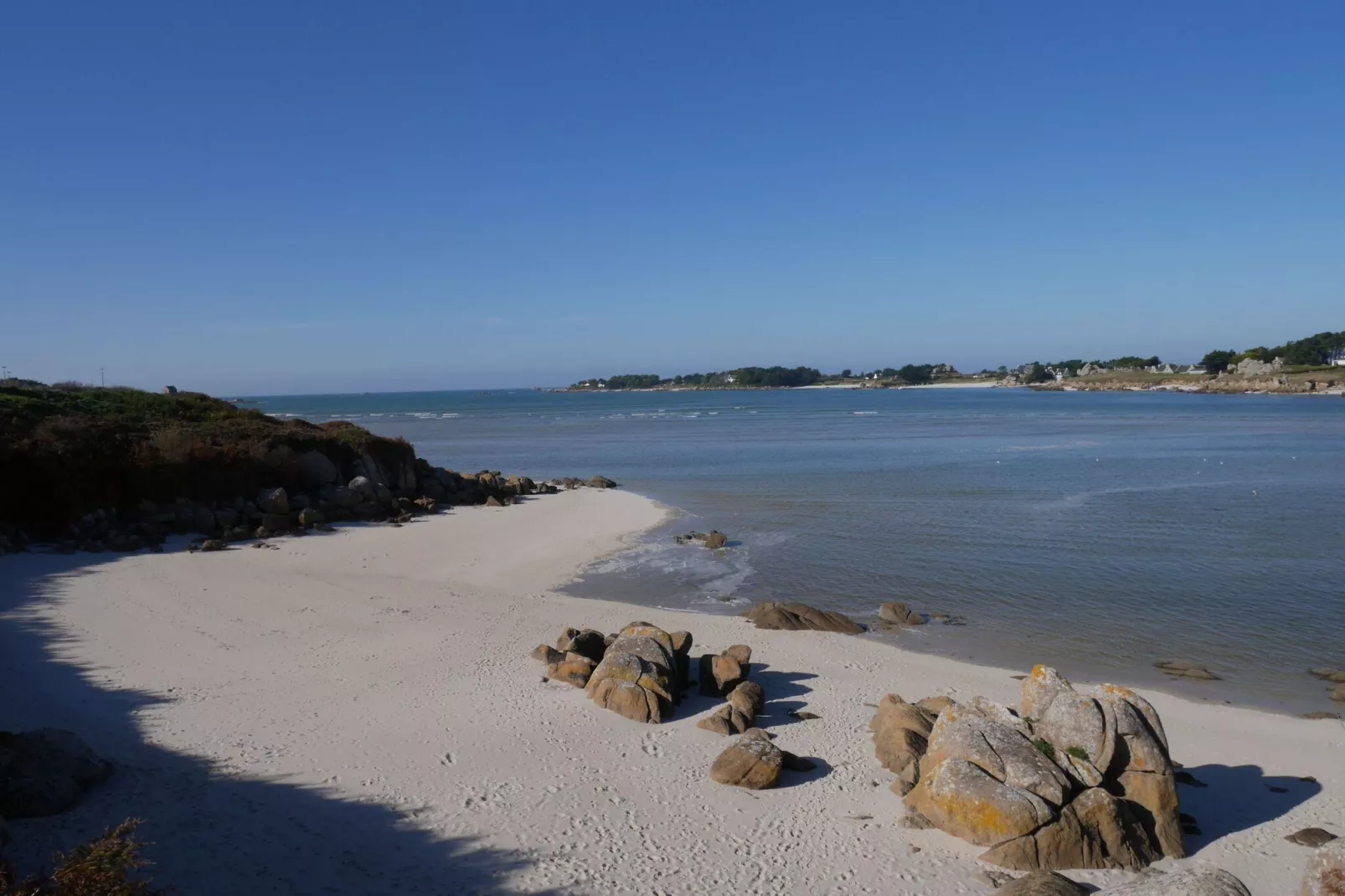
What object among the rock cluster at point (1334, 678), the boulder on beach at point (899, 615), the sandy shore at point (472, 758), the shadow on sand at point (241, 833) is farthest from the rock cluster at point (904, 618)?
the shadow on sand at point (241, 833)

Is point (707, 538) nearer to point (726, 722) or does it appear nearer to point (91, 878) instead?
point (726, 722)

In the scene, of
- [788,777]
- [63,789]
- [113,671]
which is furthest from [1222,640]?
[113,671]

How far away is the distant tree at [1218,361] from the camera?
162950mm

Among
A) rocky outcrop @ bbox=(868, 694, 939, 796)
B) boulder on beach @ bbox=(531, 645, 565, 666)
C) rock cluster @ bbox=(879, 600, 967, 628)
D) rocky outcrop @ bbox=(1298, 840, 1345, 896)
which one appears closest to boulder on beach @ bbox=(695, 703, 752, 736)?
rocky outcrop @ bbox=(868, 694, 939, 796)

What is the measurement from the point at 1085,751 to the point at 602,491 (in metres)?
26.2

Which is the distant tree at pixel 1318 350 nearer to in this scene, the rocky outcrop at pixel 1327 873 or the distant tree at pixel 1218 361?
the distant tree at pixel 1218 361

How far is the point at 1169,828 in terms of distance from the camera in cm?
809

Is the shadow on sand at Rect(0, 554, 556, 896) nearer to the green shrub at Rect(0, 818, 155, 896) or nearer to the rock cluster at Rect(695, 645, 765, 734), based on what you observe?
the green shrub at Rect(0, 818, 155, 896)

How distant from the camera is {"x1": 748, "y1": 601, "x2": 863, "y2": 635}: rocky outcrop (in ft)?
49.6

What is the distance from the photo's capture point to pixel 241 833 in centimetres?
791

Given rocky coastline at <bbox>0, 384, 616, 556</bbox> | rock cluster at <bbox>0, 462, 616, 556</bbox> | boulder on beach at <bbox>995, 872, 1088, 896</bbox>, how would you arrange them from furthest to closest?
rocky coastline at <bbox>0, 384, 616, 556</bbox> < rock cluster at <bbox>0, 462, 616, 556</bbox> < boulder on beach at <bbox>995, 872, 1088, 896</bbox>

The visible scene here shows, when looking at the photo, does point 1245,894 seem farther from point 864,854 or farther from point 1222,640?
point 1222,640

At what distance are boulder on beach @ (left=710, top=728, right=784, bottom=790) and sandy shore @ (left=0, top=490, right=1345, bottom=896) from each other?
0.18 metres

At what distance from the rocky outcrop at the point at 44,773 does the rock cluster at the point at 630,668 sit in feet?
17.7
